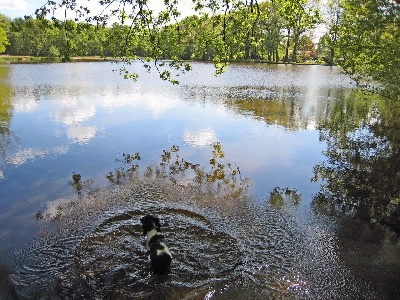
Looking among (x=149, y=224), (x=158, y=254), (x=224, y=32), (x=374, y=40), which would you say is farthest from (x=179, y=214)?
(x=374, y=40)

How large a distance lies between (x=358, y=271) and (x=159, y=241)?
425 cm

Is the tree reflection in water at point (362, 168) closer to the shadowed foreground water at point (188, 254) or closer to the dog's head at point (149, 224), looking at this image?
the shadowed foreground water at point (188, 254)

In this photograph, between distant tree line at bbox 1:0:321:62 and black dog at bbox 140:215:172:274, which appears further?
distant tree line at bbox 1:0:321:62

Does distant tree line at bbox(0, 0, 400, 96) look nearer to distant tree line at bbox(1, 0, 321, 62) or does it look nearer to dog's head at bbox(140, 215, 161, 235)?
distant tree line at bbox(1, 0, 321, 62)

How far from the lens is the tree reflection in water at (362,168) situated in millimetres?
10008

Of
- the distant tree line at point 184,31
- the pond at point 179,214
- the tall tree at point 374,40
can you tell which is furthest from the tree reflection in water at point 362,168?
→ the distant tree line at point 184,31

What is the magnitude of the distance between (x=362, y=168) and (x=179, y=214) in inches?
316

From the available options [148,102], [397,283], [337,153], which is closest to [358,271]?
[397,283]

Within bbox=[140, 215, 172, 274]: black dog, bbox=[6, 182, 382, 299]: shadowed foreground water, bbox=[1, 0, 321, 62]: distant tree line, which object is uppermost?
bbox=[1, 0, 321, 62]: distant tree line

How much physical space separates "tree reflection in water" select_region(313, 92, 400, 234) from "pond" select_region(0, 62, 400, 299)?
1.71 ft

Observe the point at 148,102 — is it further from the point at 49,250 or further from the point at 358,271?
the point at 358,271

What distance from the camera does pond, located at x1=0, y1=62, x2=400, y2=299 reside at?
21.4 ft

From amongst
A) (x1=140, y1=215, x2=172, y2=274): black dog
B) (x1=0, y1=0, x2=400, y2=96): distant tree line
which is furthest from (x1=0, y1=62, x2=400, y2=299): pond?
(x1=0, y1=0, x2=400, y2=96): distant tree line

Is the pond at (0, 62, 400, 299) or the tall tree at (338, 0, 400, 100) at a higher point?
the tall tree at (338, 0, 400, 100)
